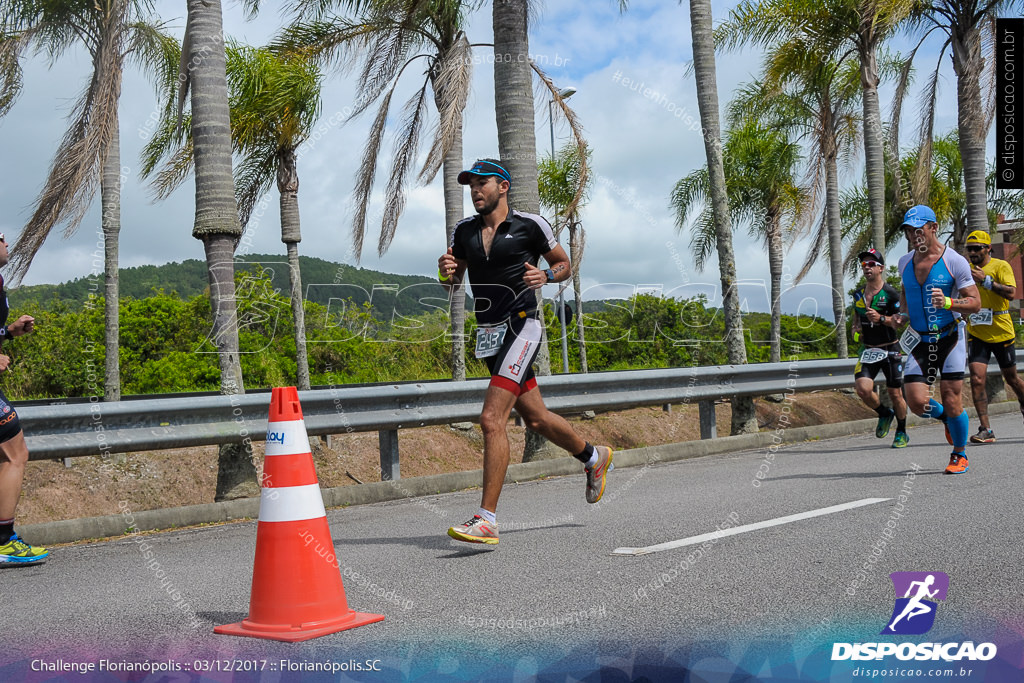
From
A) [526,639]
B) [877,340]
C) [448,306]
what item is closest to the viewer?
[526,639]

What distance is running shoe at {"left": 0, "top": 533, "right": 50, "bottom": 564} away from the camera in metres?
5.45

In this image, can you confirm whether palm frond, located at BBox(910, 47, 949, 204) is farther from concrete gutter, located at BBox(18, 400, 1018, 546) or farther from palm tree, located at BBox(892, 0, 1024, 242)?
concrete gutter, located at BBox(18, 400, 1018, 546)

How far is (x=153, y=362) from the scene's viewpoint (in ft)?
80.9

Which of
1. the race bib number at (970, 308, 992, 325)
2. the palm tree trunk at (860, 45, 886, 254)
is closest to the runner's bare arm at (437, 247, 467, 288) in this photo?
the race bib number at (970, 308, 992, 325)

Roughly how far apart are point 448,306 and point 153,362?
12.0 meters

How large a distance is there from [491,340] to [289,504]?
6.80ft

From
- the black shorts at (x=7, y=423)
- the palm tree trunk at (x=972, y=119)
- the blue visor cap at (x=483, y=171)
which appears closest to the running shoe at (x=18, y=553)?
the black shorts at (x=7, y=423)

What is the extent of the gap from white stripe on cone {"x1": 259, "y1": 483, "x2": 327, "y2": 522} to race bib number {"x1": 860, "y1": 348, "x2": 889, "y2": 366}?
8.68m

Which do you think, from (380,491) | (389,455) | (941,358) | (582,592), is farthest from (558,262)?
(941,358)

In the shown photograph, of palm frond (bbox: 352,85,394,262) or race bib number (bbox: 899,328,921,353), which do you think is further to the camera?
palm frond (bbox: 352,85,394,262)

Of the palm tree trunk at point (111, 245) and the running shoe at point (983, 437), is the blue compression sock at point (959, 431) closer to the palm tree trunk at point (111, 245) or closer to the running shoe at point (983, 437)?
the running shoe at point (983, 437)

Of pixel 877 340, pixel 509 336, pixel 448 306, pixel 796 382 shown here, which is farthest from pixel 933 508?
pixel 448 306

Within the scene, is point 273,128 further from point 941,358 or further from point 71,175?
point 941,358

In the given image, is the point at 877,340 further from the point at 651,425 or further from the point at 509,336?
the point at 509,336
